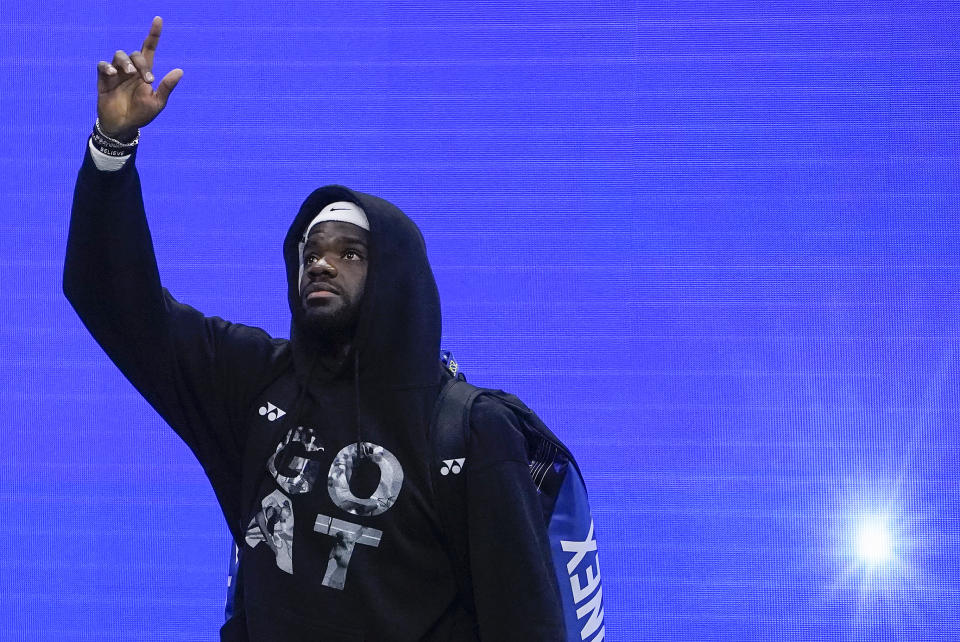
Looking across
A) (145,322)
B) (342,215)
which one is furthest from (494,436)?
(145,322)

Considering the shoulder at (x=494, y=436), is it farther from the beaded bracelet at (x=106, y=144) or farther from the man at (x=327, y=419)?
the beaded bracelet at (x=106, y=144)

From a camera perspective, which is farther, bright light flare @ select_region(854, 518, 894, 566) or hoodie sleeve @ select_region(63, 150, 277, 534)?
bright light flare @ select_region(854, 518, 894, 566)

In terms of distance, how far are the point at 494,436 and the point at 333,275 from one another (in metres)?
0.33

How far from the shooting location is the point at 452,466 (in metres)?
1.88

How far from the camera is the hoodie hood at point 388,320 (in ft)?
6.38

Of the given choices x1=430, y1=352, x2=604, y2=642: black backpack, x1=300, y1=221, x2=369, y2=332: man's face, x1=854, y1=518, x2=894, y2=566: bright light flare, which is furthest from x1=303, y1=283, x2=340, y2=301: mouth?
x1=854, y1=518, x2=894, y2=566: bright light flare

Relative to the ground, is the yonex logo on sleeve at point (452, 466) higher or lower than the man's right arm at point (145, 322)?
lower

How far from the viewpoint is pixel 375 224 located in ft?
6.51

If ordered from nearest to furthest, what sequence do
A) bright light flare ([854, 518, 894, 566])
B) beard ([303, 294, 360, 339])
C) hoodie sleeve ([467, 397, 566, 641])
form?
hoodie sleeve ([467, 397, 566, 641]), beard ([303, 294, 360, 339]), bright light flare ([854, 518, 894, 566])

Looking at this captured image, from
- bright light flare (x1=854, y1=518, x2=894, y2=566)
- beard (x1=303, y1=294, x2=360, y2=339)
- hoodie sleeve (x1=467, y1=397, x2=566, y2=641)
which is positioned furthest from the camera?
bright light flare (x1=854, y1=518, x2=894, y2=566)

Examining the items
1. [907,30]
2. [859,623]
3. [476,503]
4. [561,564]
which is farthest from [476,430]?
[907,30]

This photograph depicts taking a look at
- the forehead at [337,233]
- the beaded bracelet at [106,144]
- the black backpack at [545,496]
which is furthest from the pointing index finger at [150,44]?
the black backpack at [545,496]

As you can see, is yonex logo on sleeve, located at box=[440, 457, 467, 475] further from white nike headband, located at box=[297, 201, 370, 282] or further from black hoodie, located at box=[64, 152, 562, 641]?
white nike headband, located at box=[297, 201, 370, 282]

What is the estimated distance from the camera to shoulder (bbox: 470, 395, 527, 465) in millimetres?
1880
